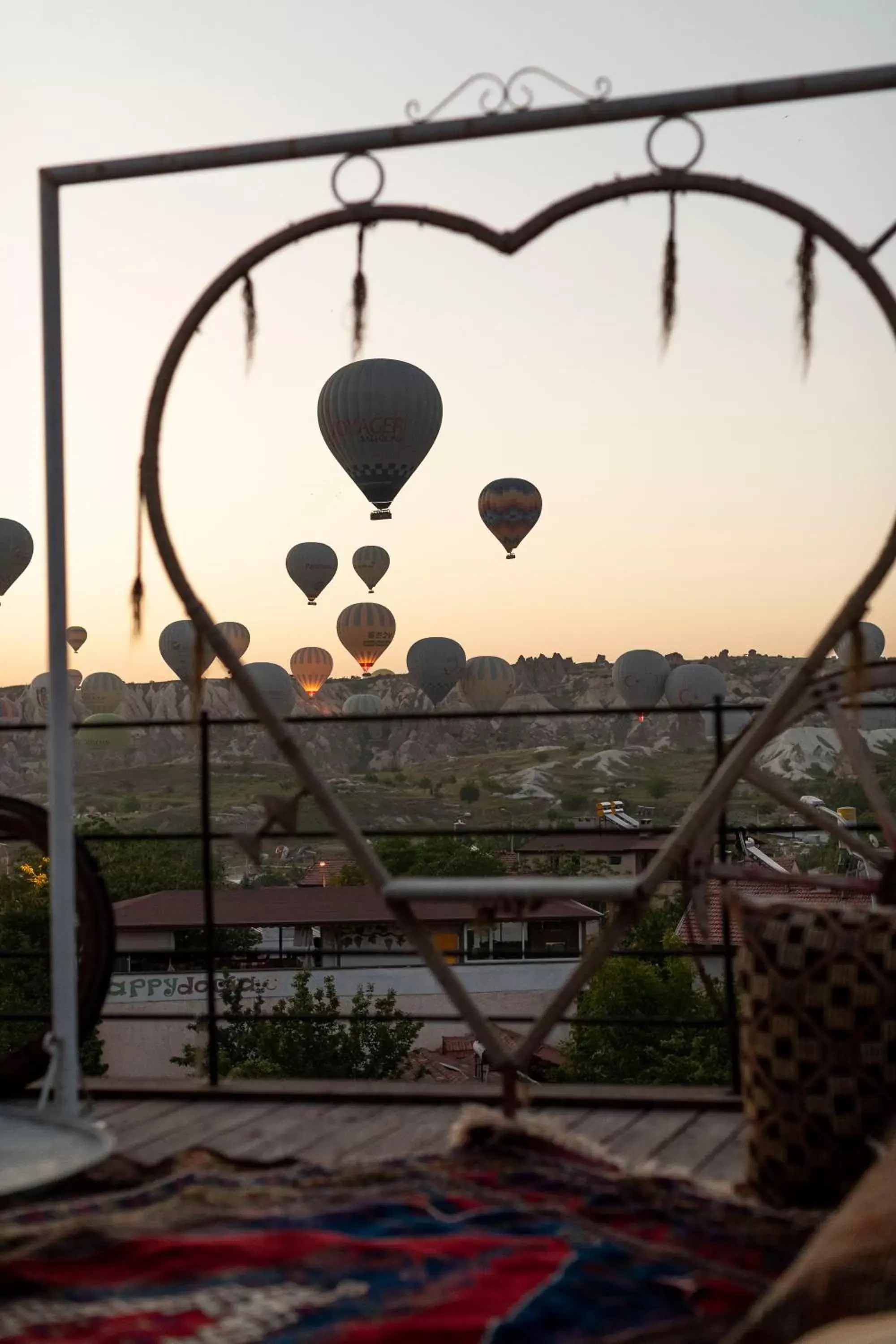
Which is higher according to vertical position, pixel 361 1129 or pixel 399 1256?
pixel 399 1256

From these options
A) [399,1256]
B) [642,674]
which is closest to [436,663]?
[642,674]

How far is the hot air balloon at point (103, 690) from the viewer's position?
5788 centimetres

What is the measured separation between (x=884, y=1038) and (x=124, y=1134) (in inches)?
70.4

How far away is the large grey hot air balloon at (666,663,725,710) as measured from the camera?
47.5 meters

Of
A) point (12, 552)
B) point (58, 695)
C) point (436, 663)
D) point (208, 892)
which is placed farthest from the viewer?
point (436, 663)

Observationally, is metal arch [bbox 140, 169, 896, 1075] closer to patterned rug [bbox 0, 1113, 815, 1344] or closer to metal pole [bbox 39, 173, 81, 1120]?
metal pole [bbox 39, 173, 81, 1120]

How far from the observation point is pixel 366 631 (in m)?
42.9

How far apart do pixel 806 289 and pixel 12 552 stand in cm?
3351

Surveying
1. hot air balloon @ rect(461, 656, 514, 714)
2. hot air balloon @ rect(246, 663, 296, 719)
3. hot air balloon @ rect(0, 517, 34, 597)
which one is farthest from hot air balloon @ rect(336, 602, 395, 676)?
hot air balloon @ rect(0, 517, 34, 597)

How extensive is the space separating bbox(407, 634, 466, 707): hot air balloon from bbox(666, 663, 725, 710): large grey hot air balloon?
7439 mm

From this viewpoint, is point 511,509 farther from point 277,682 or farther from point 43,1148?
point 43,1148

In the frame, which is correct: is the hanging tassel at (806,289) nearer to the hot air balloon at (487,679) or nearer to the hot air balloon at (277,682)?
the hot air balloon at (487,679)

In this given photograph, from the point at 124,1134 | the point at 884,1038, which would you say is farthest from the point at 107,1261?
the point at 884,1038

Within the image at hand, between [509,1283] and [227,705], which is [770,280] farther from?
[227,705]
